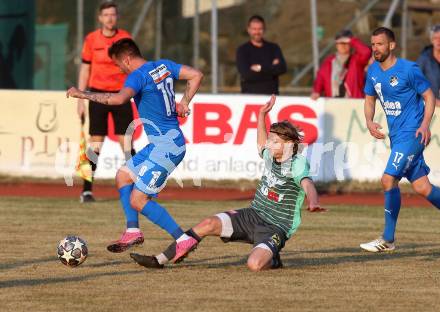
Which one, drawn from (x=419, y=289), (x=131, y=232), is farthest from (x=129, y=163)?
(x=419, y=289)

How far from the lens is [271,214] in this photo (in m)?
9.72

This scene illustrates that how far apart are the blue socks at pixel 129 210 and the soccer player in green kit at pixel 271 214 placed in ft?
3.30

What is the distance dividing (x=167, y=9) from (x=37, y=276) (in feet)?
57.2

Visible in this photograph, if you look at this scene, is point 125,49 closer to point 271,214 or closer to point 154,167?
point 154,167

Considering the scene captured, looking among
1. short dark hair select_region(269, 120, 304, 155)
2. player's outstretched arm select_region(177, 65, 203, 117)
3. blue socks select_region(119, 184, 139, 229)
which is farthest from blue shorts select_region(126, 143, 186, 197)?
short dark hair select_region(269, 120, 304, 155)

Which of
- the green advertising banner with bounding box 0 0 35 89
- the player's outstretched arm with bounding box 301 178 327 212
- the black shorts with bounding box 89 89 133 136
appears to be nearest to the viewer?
the player's outstretched arm with bounding box 301 178 327 212

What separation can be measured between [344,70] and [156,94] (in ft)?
25.7

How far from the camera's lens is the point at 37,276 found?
9234 millimetres

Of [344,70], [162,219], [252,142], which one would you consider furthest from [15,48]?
[162,219]

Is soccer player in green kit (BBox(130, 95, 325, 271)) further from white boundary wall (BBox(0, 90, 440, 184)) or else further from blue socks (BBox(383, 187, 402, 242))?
white boundary wall (BBox(0, 90, 440, 184))

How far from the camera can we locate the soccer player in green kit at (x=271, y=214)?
9.45 metres

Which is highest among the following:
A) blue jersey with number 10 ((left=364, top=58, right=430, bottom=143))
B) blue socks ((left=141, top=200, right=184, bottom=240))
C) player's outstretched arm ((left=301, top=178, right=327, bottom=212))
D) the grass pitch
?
blue jersey with number 10 ((left=364, top=58, right=430, bottom=143))

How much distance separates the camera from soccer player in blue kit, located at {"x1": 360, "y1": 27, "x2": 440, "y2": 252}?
10719 mm

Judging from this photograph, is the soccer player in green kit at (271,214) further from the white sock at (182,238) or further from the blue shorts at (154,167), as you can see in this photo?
the blue shorts at (154,167)
